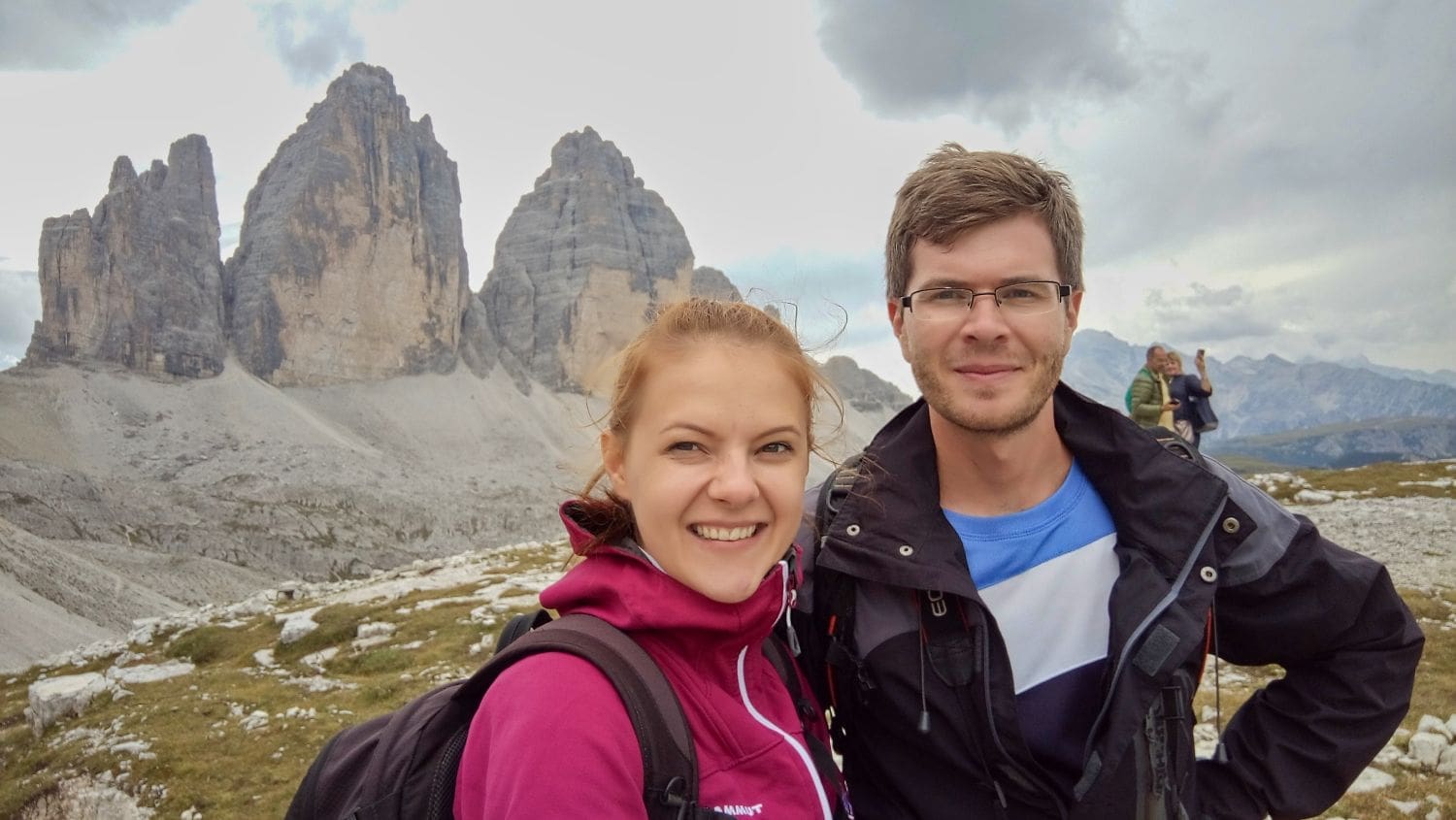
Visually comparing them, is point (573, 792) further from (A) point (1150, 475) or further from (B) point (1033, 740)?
(A) point (1150, 475)

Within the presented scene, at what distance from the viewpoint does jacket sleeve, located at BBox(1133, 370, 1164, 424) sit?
14512mm

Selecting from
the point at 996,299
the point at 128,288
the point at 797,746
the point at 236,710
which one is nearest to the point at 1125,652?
the point at 797,746

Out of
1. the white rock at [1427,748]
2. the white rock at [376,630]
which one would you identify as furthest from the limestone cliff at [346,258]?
the white rock at [1427,748]

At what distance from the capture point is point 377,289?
499ft

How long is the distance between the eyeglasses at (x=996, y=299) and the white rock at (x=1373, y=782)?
723 cm

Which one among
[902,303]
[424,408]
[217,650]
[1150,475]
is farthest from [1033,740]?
[424,408]

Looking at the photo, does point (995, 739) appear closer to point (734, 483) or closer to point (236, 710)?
point (734, 483)

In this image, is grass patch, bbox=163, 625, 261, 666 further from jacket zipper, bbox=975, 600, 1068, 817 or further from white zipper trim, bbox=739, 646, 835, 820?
jacket zipper, bbox=975, 600, 1068, 817

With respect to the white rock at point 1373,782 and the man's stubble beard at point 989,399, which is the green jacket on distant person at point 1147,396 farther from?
the man's stubble beard at point 989,399

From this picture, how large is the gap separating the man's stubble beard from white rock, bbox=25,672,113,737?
1858 centimetres

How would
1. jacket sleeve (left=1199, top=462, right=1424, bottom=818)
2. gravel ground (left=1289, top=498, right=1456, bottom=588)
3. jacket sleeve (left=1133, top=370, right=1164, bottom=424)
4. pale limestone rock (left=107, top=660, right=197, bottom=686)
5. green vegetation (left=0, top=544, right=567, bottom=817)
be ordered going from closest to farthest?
jacket sleeve (left=1199, top=462, right=1424, bottom=818)
green vegetation (left=0, top=544, right=567, bottom=817)
jacket sleeve (left=1133, top=370, right=1164, bottom=424)
gravel ground (left=1289, top=498, right=1456, bottom=588)
pale limestone rock (left=107, top=660, right=197, bottom=686)

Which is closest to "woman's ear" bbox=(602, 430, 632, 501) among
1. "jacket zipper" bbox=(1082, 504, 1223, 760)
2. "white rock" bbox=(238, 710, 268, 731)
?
"jacket zipper" bbox=(1082, 504, 1223, 760)

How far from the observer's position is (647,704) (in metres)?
2.19

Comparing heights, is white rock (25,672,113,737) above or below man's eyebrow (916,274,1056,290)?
below
